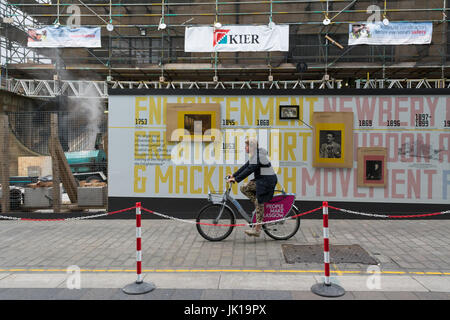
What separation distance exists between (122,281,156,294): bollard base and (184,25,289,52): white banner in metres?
13.8

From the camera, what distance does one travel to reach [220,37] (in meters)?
17.0

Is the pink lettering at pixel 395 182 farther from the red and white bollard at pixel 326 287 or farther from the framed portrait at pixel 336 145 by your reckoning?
the red and white bollard at pixel 326 287

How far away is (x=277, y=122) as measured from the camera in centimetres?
938

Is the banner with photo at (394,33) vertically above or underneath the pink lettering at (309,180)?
above

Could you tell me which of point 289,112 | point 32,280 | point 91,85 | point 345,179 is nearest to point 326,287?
point 32,280

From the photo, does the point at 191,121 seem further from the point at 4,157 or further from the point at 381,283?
the point at 381,283

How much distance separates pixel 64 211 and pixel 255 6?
684 inches

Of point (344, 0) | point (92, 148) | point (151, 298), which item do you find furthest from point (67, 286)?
point (344, 0)

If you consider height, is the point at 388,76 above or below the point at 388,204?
above

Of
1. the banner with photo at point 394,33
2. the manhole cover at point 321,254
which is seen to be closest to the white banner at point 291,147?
the manhole cover at point 321,254

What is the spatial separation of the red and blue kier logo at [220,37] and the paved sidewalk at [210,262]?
10.8 meters

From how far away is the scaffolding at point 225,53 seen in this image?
1980 centimetres

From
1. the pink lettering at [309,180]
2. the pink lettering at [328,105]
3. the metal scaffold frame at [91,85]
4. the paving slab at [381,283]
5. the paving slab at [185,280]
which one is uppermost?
the metal scaffold frame at [91,85]

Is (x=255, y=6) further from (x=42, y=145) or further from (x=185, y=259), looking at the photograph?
(x=185, y=259)
